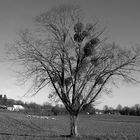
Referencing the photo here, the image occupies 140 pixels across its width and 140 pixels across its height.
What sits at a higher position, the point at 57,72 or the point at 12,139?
the point at 57,72

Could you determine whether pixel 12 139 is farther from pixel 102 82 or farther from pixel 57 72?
pixel 102 82

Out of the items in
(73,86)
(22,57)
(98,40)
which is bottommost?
(73,86)

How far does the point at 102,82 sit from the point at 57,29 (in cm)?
372

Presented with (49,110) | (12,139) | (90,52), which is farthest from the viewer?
(49,110)

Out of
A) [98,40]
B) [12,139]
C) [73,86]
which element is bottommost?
[12,139]

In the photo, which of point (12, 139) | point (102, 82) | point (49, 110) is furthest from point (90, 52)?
point (49, 110)

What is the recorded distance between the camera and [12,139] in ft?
35.6

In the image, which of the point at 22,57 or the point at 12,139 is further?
the point at 22,57

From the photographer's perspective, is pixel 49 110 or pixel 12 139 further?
pixel 49 110

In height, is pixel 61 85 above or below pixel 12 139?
above

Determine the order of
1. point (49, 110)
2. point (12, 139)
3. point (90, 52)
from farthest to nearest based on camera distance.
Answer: point (49, 110) < point (90, 52) < point (12, 139)

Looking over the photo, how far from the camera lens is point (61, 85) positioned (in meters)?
13.4

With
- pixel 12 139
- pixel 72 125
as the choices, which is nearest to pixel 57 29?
pixel 72 125

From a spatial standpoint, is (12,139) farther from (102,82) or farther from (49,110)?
(49,110)
